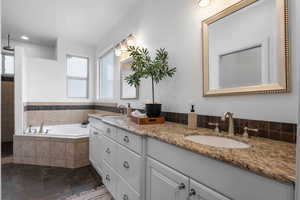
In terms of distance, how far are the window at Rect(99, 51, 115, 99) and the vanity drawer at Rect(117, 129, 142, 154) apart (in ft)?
6.95

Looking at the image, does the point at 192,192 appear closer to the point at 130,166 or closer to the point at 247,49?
the point at 130,166

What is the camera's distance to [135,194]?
132 cm

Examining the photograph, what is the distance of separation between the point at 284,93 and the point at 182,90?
87 cm

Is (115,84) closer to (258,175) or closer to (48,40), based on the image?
(48,40)

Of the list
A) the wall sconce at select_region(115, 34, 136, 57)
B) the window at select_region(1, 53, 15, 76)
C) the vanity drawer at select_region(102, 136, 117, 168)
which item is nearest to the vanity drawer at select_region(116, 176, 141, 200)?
the vanity drawer at select_region(102, 136, 117, 168)

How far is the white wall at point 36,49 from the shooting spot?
3971mm

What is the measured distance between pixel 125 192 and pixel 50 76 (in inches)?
139

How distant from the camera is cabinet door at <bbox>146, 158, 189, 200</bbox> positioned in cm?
91

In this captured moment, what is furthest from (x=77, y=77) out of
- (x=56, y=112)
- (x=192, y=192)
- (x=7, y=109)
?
(x=192, y=192)

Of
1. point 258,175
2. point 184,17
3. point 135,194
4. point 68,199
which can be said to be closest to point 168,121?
point 135,194

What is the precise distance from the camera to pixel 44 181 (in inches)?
87.1

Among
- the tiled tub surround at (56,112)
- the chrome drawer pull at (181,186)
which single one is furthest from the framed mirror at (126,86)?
the chrome drawer pull at (181,186)

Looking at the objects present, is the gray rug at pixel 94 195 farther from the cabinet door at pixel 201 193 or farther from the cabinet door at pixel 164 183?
the cabinet door at pixel 201 193

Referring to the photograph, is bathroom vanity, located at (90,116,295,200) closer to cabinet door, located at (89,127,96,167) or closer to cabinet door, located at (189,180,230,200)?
cabinet door, located at (189,180,230,200)
